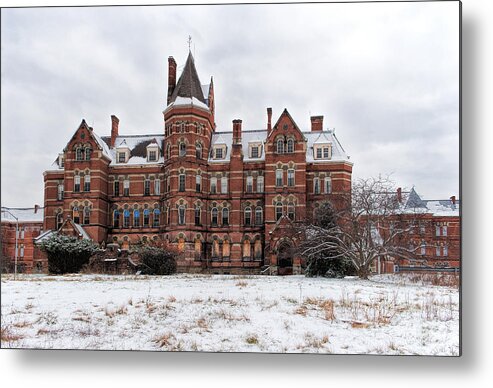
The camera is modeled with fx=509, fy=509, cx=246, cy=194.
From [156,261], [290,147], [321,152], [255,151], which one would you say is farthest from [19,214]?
[290,147]

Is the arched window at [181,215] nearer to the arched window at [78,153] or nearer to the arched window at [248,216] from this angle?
the arched window at [248,216]

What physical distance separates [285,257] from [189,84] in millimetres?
5692

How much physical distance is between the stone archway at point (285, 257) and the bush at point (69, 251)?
5.24 metres

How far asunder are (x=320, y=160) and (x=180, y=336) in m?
12.9

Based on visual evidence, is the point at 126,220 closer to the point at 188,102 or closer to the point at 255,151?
the point at 188,102

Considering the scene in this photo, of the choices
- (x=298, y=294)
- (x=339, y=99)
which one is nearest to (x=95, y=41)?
(x=339, y=99)

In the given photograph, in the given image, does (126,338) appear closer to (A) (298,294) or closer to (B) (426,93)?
(A) (298,294)

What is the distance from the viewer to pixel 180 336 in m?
7.66

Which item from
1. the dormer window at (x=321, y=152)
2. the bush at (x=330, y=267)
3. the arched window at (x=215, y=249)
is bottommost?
the bush at (x=330, y=267)

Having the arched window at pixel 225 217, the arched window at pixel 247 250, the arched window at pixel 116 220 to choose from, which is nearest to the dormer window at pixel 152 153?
the arched window at pixel 116 220

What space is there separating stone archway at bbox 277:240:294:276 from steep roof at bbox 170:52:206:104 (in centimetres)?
465

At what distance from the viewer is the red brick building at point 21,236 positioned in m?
9.04

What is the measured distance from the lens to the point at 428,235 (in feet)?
33.6

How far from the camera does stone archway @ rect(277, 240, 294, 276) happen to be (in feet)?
44.5
